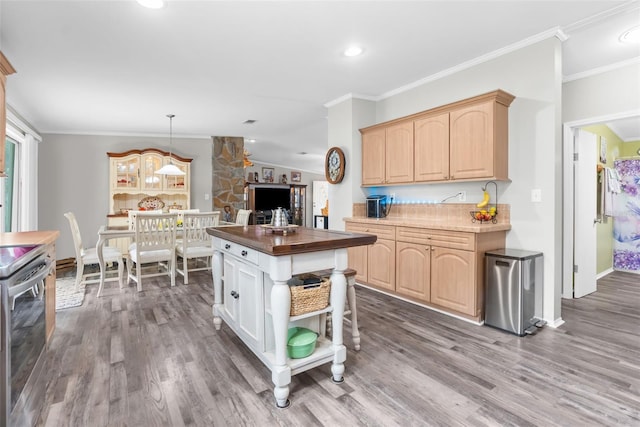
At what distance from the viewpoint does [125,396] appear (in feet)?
6.30

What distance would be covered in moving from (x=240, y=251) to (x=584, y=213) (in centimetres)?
399

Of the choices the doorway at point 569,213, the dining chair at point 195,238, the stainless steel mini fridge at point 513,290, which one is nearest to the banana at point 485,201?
the stainless steel mini fridge at point 513,290

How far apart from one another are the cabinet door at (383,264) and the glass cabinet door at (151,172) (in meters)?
4.56

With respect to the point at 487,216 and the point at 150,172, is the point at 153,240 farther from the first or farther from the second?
the point at 487,216

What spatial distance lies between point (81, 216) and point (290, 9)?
5.93 metres

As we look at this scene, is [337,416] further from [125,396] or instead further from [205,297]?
[205,297]

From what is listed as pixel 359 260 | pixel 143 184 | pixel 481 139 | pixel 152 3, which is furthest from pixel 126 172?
pixel 481 139

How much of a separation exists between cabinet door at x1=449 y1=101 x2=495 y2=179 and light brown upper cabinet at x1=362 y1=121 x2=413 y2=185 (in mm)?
562

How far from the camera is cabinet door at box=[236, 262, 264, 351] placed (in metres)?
2.02

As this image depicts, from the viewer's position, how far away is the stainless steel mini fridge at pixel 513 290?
2704 mm

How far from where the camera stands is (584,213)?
12.6 ft

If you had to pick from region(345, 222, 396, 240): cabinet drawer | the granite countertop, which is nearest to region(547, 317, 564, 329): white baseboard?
the granite countertop

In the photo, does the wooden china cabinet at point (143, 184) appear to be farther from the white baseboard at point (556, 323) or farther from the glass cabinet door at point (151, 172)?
the white baseboard at point (556, 323)

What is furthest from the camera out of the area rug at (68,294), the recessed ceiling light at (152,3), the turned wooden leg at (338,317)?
the area rug at (68,294)
